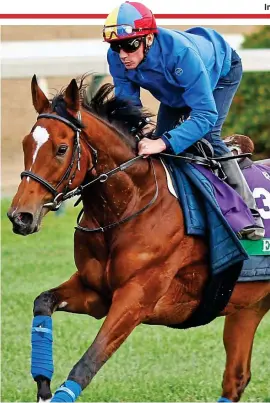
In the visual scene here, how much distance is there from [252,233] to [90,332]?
3025 mm

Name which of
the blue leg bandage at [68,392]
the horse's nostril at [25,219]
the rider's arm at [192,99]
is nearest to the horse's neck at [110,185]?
the rider's arm at [192,99]

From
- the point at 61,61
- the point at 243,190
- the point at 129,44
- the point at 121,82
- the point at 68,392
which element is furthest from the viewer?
the point at 61,61

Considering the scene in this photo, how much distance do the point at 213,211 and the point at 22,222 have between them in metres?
1.04

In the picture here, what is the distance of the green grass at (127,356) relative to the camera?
6578mm

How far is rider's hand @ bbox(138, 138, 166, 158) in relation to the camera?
17.0ft

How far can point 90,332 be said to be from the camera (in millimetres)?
8297

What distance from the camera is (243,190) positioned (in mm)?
5594

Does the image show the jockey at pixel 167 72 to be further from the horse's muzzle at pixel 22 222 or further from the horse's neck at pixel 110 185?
the horse's muzzle at pixel 22 222

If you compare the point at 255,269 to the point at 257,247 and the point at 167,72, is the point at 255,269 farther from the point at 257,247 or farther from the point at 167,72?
the point at 167,72

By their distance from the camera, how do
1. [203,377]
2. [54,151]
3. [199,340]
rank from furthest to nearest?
[199,340], [203,377], [54,151]

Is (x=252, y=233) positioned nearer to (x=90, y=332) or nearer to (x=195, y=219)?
(x=195, y=219)

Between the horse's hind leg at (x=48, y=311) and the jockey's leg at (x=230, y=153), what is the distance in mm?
854

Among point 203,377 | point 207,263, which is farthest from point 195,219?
point 203,377

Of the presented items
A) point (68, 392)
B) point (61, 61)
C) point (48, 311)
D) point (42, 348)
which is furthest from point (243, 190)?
point (61, 61)
